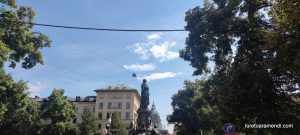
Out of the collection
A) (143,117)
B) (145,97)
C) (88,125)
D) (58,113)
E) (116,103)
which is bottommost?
(88,125)

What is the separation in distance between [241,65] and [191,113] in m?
27.9

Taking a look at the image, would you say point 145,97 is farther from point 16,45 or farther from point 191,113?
point 191,113

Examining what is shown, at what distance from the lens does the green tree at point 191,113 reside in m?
43.1

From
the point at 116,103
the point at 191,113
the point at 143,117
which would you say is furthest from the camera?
the point at 116,103

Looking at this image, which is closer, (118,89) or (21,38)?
(21,38)

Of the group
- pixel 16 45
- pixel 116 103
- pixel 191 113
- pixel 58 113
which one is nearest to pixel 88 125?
pixel 58 113

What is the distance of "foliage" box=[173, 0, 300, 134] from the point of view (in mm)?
19344

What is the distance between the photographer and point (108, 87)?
82.0 m

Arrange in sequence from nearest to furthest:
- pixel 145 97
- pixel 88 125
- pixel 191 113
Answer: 1. pixel 145 97
2. pixel 191 113
3. pixel 88 125

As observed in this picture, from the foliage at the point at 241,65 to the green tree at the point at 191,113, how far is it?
18.0 metres

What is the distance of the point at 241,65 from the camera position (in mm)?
19938

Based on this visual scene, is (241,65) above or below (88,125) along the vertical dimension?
above

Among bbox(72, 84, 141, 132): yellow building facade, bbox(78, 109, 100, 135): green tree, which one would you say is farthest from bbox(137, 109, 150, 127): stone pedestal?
bbox(72, 84, 141, 132): yellow building facade

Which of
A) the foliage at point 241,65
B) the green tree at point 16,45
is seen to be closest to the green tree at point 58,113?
the green tree at point 16,45
